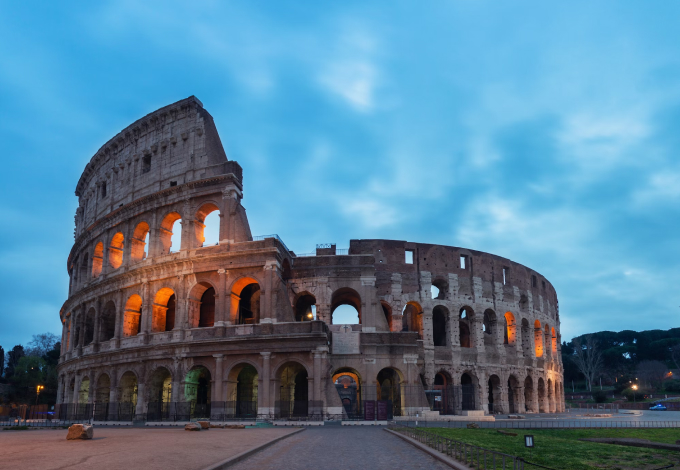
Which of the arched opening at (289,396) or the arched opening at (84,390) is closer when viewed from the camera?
the arched opening at (289,396)

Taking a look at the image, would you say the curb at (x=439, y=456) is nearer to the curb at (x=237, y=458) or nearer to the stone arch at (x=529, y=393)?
the curb at (x=237, y=458)

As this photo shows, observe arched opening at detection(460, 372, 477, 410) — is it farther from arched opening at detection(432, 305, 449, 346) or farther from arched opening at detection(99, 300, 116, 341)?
arched opening at detection(99, 300, 116, 341)

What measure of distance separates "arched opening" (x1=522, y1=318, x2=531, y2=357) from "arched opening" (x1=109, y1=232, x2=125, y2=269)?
104 ft

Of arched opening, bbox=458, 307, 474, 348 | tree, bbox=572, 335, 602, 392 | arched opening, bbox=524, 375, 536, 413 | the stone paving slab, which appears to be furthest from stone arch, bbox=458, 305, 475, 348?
tree, bbox=572, 335, 602, 392

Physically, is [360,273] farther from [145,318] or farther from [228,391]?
[145,318]

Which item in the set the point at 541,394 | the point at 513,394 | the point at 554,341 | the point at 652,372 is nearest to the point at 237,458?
the point at 513,394

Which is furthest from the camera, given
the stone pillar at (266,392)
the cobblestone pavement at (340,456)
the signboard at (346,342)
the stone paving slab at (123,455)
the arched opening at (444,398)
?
the arched opening at (444,398)

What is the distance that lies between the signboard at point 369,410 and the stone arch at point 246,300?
8.17 meters

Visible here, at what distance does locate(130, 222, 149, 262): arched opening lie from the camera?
36156 mm

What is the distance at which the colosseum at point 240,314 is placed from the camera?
29859 mm

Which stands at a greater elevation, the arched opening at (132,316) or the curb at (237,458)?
the arched opening at (132,316)

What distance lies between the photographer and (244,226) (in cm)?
3241

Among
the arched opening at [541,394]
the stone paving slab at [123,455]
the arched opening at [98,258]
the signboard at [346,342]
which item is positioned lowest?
the arched opening at [541,394]

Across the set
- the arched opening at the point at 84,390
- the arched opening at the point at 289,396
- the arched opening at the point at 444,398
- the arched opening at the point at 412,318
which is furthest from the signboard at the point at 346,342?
the arched opening at the point at 84,390
